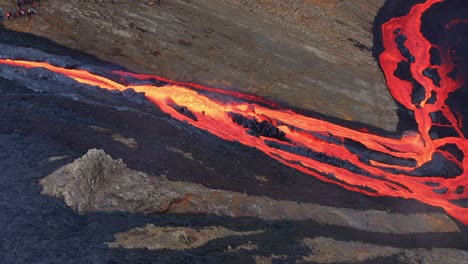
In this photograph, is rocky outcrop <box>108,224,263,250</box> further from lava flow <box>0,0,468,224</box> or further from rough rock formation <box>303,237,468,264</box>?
lava flow <box>0,0,468,224</box>

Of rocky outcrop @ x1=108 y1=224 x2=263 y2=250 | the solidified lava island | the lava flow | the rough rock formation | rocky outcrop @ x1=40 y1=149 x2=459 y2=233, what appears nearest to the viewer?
rocky outcrop @ x1=108 y1=224 x2=263 y2=250

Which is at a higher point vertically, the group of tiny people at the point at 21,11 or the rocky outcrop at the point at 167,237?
the group of tiny people at the point at 21,11

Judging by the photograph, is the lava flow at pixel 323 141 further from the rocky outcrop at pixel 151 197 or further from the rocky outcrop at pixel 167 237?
the rocky outcrop at pixel 167 237

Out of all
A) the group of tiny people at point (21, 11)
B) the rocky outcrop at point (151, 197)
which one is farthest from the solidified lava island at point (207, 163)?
the group of tiny people at point (21, 11)

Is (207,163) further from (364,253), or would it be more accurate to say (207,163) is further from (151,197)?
(364,253)

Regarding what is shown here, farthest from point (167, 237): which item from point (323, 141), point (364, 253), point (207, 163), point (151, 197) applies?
point (323, 141)

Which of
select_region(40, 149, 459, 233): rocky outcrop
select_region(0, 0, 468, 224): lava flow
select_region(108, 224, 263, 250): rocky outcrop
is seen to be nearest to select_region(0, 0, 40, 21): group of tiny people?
select_region(0, 0, 468, 224): lava flow

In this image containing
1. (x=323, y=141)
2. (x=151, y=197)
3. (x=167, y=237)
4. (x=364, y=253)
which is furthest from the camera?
(x=323, y=141)
